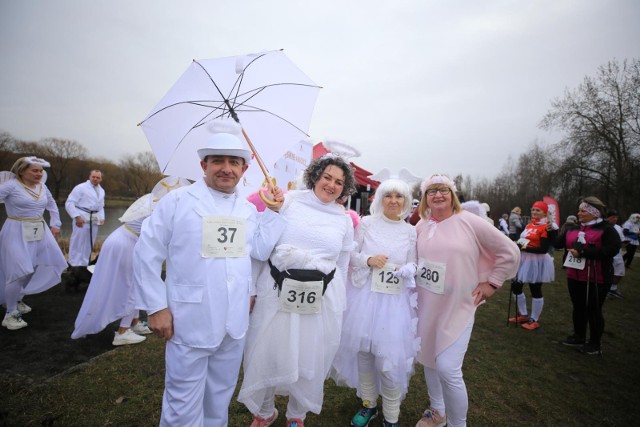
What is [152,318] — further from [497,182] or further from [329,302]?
[497,182]

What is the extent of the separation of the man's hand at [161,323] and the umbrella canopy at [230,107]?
1.13m

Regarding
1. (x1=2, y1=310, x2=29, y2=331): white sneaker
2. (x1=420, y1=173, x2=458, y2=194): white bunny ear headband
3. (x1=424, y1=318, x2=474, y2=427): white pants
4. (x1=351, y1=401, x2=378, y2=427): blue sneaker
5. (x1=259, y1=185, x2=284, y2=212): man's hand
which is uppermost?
(x1=420, y1=173, x2=458, y2=194): white bunny ear headband

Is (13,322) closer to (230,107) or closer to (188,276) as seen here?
(188,276)

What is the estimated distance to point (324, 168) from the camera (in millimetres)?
2578

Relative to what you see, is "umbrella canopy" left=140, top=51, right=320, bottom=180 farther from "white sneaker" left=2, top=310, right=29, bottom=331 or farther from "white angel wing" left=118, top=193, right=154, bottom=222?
"white sneaker" left=2, top=310, right=29, bottom=331

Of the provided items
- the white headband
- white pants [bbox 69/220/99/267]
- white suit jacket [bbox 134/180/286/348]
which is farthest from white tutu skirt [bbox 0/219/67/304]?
the white headband

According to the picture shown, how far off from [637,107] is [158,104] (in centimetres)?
2768

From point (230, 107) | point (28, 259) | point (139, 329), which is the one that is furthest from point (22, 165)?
point (230, 107)

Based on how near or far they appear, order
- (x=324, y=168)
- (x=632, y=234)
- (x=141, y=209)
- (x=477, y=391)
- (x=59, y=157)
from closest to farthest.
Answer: (x=324, y=168) → (x=477, y=391) → (x=141, y=209) → (x=632, y=234) → (x=59, y=157)

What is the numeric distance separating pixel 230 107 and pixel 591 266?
5.70 m

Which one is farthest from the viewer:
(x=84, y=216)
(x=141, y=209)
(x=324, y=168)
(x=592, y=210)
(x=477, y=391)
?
(x=84, y=216)

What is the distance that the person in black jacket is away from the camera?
4.45 metres

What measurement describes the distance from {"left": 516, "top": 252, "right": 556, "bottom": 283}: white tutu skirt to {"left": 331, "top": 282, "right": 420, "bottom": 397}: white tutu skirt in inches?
167

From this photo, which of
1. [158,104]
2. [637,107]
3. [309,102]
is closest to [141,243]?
[158,104]
